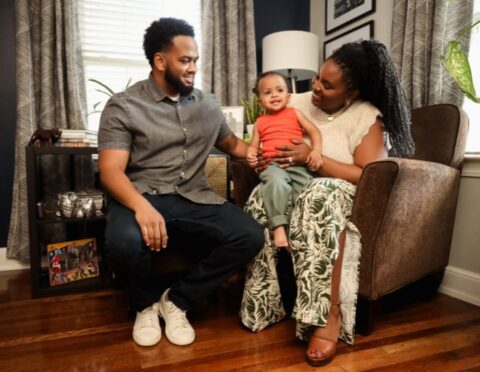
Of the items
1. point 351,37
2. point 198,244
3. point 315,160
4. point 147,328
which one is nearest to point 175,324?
point 147,328

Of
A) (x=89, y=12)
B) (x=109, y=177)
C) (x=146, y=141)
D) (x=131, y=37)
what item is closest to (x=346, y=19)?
(x=131, y=37)

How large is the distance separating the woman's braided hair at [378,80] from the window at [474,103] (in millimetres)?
709

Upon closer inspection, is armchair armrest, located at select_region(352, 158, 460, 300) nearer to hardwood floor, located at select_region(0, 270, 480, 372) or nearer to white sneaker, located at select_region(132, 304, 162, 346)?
hardwood floor, located at select_region(0, 270, 480, 372)

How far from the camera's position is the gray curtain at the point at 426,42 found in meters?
1.82

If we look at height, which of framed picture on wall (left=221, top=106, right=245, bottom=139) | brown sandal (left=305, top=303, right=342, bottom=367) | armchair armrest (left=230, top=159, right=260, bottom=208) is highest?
framed picture on wall (left=221, top=106, right=245, bottom=139)

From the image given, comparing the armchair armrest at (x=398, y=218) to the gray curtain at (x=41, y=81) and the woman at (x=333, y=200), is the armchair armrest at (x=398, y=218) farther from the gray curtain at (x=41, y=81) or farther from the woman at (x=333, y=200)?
the gray curtain at (x=41, y=81)

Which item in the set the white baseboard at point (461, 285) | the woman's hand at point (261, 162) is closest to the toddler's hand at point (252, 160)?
the woman's hand at point (261, 162)

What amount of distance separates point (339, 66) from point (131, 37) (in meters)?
1.75

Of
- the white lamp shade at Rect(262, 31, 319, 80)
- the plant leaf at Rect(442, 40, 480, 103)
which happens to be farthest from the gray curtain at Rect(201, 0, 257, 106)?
the plant leaf at Rect(442, 40, 480, 103)

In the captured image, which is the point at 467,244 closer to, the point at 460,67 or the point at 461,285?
the point at 461,285

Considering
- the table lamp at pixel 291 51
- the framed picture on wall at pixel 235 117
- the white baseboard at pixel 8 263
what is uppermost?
the table lamp at pixel 291 51

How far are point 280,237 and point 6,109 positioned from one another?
6.46ft

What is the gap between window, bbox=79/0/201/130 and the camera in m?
2.53

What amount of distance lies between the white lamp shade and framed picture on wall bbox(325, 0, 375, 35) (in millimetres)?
301
